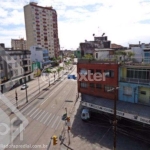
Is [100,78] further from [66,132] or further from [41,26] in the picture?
[41,26]

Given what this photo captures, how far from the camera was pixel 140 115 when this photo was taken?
79.9ft

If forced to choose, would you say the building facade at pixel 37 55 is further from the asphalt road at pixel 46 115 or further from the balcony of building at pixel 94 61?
the balcony of building at pixel 94 61

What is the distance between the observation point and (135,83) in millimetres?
28422

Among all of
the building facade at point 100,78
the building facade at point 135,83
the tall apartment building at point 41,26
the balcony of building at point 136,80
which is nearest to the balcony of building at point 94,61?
the building facade at point 100,78

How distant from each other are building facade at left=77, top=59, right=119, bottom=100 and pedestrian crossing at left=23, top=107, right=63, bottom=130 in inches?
342

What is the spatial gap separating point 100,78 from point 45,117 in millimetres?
14082

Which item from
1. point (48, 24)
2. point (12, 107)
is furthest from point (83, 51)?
point (48, 24)

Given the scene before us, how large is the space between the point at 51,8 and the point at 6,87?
84.1 metres

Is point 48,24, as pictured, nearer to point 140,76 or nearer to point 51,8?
point 51,8

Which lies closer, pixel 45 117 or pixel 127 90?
pixel 127 90

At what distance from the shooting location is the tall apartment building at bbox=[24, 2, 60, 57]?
4257 inches

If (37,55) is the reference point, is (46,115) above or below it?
below

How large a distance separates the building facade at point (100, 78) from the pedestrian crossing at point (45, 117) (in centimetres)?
869
